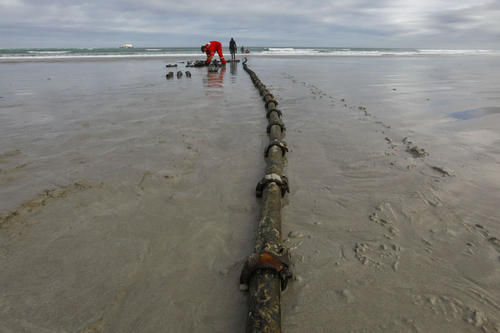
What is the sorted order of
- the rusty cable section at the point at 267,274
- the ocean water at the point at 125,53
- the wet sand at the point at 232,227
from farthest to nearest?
the ocean water at the point at 125,53, the wet sand at the point at 232,227, the rusty cable section at the point at 267,274

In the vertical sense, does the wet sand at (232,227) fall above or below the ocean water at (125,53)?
below

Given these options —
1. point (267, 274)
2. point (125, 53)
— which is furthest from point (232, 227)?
point (125, 53)

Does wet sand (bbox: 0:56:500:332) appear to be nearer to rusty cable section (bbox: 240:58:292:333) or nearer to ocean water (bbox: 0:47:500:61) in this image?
rusty cable section (bbox: 240:58:292:333)

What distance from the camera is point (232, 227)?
2756mm

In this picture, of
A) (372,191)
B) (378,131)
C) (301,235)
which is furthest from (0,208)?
(378,131)

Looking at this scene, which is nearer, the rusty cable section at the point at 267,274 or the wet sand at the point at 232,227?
the rusty cable section at the point at 267,274

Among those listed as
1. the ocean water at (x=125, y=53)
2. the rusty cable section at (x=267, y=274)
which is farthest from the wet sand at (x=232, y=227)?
the ocean water at (x=125, y=53)

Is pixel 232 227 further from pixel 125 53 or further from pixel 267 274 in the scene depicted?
pixel 125 53

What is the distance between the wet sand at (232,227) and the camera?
1893 mm

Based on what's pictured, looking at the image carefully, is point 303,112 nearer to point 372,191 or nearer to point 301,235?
point 372,191

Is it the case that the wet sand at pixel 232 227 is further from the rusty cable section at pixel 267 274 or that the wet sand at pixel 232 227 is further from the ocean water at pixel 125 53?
the ocean water at pixel 125 53

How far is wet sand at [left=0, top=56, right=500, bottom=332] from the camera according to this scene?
6.21ft

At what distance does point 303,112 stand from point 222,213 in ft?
16.4

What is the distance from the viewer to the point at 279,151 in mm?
4133
